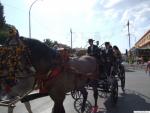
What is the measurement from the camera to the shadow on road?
1147 centimetres

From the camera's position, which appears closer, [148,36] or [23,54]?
[23,54]

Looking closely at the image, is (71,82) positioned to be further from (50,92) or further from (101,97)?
(101,97)

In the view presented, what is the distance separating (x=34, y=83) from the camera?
23.3ft

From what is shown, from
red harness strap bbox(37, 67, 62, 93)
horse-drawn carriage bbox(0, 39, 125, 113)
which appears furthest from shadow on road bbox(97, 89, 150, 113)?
red harness strap bbox(37, 67, 62, 93)

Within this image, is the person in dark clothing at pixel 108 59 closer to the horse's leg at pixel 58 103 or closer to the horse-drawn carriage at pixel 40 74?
the horse-drawn carriage at pixel 40 74

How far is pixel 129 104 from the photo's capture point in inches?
498

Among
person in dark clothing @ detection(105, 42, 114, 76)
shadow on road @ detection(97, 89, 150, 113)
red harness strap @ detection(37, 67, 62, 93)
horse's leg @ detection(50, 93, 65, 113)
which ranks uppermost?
person in dark clothing @ detection(105, 42, 114, 76)

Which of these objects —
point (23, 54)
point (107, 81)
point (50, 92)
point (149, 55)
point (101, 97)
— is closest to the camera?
point (23, 54)

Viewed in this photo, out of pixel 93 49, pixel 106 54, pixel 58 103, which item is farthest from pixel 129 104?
pixel 58 103

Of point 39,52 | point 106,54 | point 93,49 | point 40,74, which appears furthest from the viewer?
point 106,54

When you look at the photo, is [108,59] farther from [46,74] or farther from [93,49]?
[46,74]

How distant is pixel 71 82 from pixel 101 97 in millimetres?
7360

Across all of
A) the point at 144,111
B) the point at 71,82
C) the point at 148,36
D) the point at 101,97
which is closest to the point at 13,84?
the point at 71,82

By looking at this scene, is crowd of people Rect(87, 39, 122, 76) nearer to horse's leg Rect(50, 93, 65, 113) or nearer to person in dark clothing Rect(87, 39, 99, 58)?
person in dark clothing Rect(87, 39, 99, 58)
